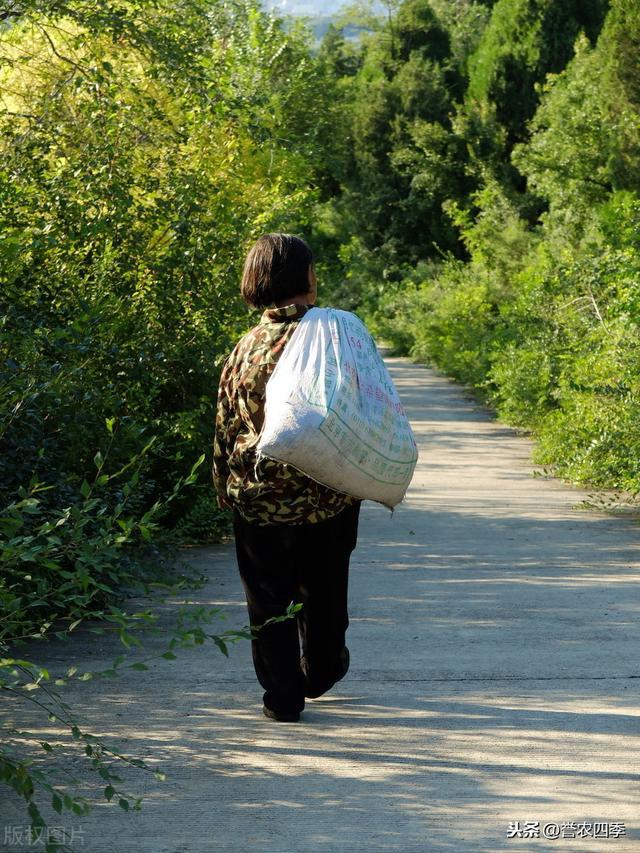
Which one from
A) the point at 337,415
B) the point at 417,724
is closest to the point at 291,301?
the point at 337,415

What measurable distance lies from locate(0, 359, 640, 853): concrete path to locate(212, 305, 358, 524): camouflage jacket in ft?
2.64

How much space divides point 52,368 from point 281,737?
189 centimetres

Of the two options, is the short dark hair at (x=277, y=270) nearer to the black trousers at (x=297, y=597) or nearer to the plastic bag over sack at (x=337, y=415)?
the plastic bag over sack at (x=337, y=415)

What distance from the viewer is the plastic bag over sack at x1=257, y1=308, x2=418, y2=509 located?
14.4 ft

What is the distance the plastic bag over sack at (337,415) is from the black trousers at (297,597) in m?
0.29

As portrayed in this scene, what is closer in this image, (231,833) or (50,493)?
(231,833)

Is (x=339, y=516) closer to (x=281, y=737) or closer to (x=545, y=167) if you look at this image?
(x=281, y=737)

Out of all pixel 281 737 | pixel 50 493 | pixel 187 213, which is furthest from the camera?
pixel 187 213

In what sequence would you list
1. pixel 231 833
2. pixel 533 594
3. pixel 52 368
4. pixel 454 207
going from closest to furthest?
pixel 231 833 < pixel 52 368 < pixel 533 594 < pixel 454 207

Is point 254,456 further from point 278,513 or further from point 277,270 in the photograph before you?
point 277,270

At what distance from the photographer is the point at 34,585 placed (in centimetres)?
568

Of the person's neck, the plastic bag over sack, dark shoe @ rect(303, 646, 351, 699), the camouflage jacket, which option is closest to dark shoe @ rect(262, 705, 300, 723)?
dark shoe @ rect(303, 646, 351, 699)

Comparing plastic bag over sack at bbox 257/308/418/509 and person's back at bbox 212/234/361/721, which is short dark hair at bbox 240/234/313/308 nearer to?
person's back at bbox 212/234/361/721

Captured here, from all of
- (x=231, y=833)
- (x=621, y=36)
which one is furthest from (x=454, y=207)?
(x=231, y=833)
